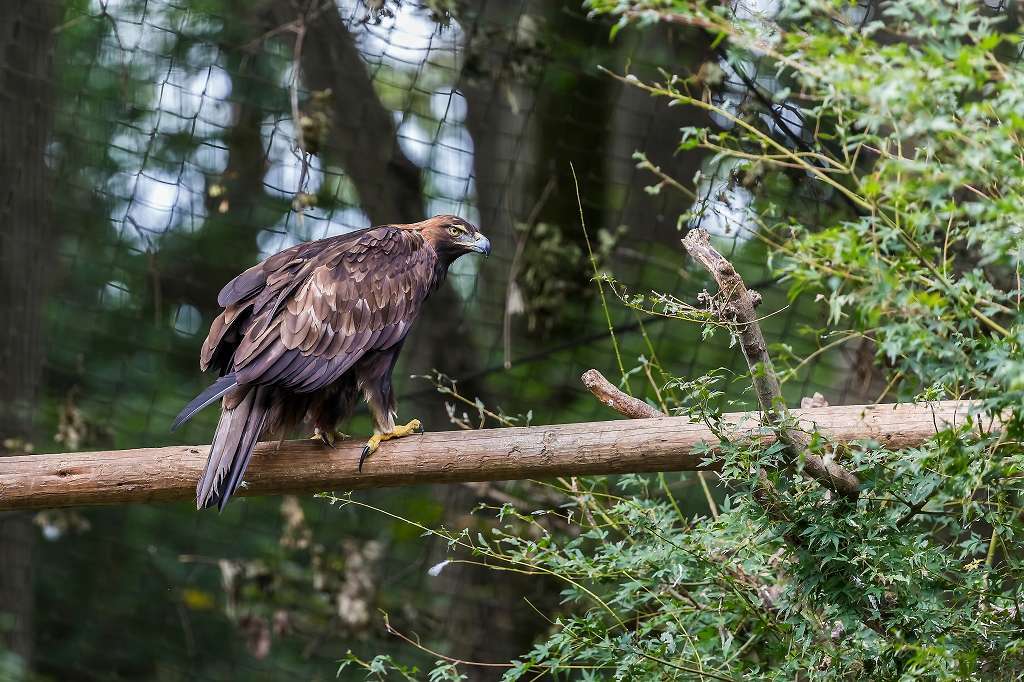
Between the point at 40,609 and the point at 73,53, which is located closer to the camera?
the point at 73,53

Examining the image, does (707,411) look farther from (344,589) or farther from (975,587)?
(344,589)

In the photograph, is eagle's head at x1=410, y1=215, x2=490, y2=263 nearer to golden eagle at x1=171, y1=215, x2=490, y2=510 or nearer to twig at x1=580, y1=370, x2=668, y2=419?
golden eagle at x1=171, y1=215, x2=490, y2=510

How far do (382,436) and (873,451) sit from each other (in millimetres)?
1280

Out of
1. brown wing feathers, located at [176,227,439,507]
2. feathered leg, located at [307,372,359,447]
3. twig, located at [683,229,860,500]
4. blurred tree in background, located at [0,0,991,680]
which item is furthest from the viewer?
blurred tree in background, located at [0,0,991,680]

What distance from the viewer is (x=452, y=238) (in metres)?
3.66

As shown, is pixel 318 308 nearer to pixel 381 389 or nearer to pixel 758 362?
pixel 381 389

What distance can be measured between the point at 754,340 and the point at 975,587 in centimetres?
56

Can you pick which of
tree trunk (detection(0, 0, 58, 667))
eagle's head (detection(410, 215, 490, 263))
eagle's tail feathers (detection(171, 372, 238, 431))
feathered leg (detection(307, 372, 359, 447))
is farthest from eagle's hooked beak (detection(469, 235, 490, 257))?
tree trunk (detection(0, 0, 58, 667))

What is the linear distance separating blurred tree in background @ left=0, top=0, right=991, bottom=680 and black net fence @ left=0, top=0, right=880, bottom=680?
0.05 feet

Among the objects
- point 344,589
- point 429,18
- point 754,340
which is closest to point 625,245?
point 429,18

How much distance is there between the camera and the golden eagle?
9.30ft

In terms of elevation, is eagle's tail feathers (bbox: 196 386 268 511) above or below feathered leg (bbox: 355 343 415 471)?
above

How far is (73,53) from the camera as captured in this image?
5.43 metres

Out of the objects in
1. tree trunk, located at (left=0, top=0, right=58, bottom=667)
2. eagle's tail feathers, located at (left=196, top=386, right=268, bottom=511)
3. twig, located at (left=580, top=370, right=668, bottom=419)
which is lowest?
tree trunk, located at (left=0, top=0, right=58, bottom=667)
